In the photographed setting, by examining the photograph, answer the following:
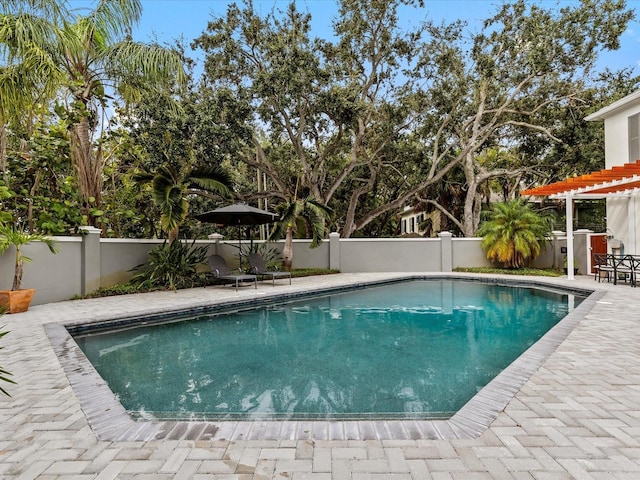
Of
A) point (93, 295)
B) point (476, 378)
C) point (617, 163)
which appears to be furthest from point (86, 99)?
point (617, 163)

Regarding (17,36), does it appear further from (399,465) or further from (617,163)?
(617,163)

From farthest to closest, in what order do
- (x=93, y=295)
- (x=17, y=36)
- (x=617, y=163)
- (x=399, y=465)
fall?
1. (x=617, y=163)
2. (x=93, y=295)
3. (x=17, y=36)
4. (x=399, y=465)

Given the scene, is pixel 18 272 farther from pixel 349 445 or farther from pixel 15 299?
pixel 349 445

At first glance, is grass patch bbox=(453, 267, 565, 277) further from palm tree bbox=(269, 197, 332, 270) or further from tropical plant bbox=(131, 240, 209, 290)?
tropical plant bbox=(131, 240, 209, 290)

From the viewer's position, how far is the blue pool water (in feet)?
11.8

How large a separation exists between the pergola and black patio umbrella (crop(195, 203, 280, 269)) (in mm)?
8257

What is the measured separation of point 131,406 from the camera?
3.59m

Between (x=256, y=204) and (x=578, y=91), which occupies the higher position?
(x=578, y=91)

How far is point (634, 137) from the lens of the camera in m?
11.8

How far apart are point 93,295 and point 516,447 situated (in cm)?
955

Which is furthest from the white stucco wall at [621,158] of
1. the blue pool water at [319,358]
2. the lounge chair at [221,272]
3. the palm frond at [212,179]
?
the palm frond at [212,179]

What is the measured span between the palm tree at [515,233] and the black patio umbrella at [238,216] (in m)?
8.33

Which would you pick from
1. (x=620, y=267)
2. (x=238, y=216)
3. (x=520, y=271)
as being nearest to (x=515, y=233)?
(x=520, y=271)

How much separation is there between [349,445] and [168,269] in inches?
361
